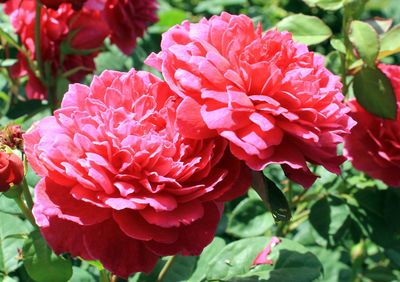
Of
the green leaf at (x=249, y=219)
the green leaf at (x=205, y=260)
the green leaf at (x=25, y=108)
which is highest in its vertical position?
the green leaf at (x=25, y=108)

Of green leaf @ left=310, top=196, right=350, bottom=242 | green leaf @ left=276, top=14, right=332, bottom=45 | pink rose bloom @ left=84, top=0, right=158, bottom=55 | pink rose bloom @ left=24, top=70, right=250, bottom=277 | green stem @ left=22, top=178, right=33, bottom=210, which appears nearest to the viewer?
pink rose bloom @ left=24, top=70, right=250, bottom=277

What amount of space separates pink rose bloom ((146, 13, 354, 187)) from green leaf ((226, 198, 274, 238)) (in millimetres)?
470

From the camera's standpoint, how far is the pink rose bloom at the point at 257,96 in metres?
0.73

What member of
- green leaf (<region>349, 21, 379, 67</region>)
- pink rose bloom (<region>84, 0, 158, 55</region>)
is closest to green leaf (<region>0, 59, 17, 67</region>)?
pink rose bloom (<region>84, 0, 158, 55</region>)

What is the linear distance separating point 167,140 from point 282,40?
19 centimetres

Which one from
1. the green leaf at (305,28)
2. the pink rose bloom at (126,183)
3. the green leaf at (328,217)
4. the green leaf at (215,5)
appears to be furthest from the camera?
the green leaf at (215,5)

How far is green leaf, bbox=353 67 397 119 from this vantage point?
105cm

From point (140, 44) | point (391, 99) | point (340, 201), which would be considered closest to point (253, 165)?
point (391, 99)

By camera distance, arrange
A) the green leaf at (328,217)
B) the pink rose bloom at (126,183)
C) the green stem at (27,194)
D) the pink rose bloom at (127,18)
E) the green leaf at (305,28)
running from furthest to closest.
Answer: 1. the pink rose bloom at (127,18)
2. the green leaf at (328,217)
3. the green leaf at (305,28)
4. the green stem at (27,194)
5. the pink rose bloom at (126,183)

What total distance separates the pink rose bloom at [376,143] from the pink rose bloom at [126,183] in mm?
407

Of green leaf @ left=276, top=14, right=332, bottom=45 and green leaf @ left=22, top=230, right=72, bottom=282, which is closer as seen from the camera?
green leaf @ left=22, top=230, right=72, bottom=282

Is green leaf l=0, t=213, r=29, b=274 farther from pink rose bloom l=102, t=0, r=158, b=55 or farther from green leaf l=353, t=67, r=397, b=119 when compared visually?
green leaf l=353, t=67, r=397, b=119

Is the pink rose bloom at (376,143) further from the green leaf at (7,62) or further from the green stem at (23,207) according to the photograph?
the green leaf at (7,62)

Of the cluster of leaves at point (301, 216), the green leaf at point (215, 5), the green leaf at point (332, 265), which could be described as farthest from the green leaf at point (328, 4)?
the green leaf at point (215, 5)
